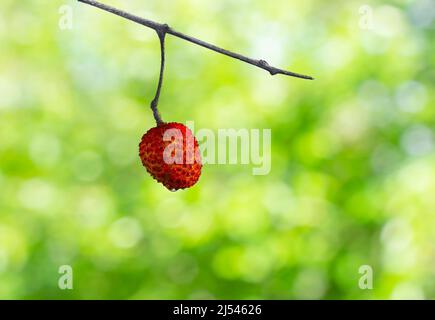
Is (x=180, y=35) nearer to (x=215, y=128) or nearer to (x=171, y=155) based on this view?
(x=171, y=155)

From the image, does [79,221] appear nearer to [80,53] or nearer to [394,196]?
[80,53]

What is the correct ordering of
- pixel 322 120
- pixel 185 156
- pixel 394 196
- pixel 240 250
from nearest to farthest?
pixel 185 156
pixel 394 196
pixel 240 250
pixel 322 120

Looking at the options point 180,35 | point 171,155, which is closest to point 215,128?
point 171,155

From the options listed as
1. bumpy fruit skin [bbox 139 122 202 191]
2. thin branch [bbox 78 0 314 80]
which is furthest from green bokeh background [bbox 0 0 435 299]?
thin branch [bbox 78 0 314 80]

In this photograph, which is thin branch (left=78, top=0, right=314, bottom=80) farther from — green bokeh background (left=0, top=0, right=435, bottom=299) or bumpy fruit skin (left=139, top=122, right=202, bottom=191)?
green bokeh background (left=0, top=0, right=435, bottom=299)

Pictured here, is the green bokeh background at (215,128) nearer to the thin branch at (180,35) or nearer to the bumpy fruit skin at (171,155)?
the bumpy fruit skin at (171,155)

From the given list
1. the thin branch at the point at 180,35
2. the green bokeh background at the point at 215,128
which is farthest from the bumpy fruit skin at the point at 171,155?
the green bokeh background at the point at 215,128

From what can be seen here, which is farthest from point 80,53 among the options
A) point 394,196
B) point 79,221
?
point 394,196
